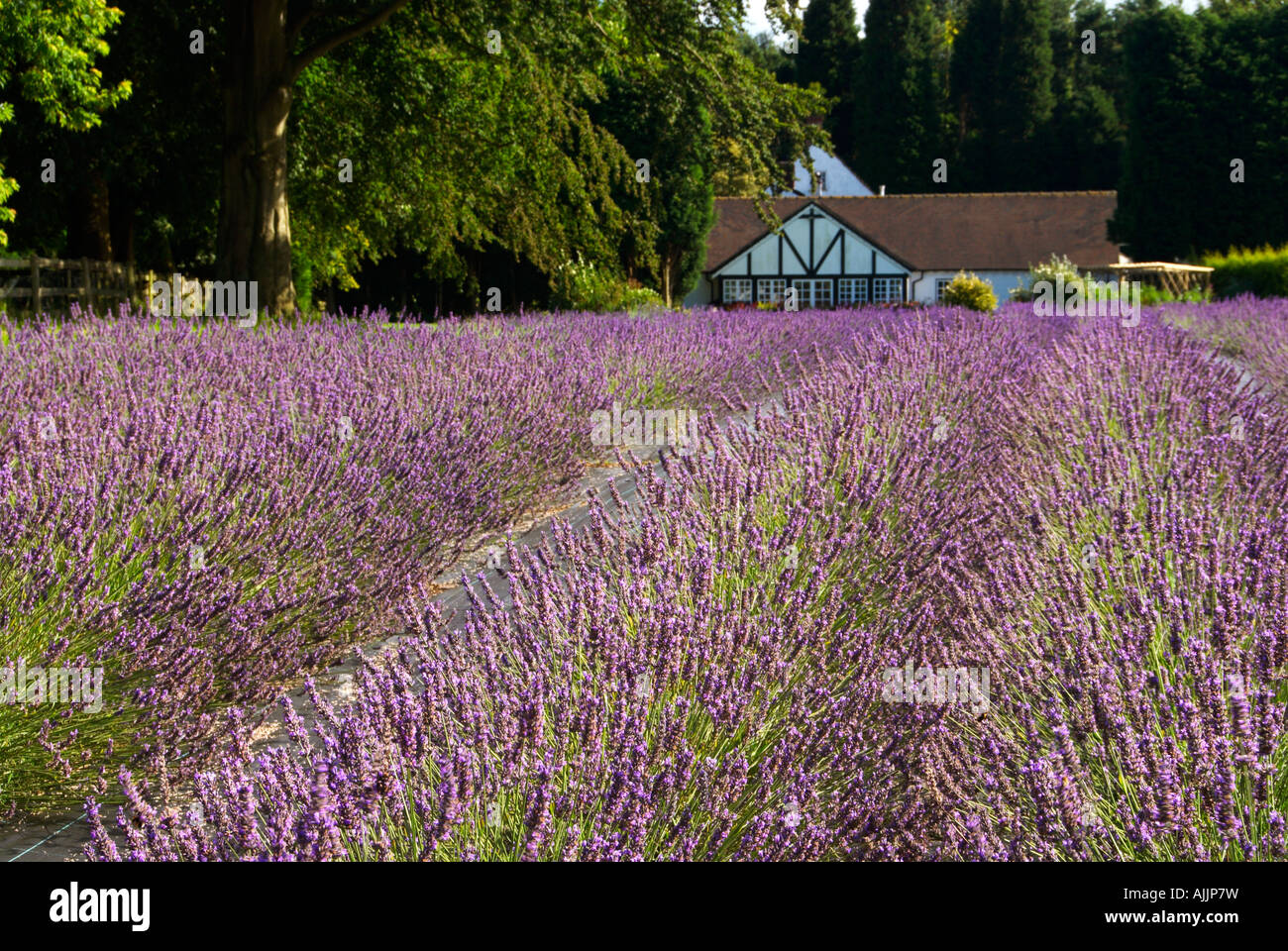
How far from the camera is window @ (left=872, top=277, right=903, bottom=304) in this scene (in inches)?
1518

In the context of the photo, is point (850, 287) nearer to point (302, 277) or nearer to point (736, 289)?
point (736, 289)

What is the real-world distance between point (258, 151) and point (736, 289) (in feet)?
94.4

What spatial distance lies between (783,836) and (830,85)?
205 ft

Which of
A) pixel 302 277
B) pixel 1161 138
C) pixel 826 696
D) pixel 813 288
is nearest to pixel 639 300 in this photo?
pixel 302 277

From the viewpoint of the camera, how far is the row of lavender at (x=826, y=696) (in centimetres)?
176

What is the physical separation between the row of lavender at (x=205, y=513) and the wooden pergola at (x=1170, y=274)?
2267 centimetres

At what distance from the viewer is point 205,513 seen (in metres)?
3.19

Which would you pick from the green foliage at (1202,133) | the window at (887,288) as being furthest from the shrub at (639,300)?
the green foliage at (1202,133)

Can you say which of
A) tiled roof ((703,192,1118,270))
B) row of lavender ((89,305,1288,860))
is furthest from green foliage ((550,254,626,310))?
tiled roof ((703,192,1118,270))

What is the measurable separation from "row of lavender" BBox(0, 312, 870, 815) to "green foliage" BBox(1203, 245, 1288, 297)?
62.6 ft

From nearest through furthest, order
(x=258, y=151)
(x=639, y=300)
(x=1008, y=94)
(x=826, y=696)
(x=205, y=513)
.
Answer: (x=826, y=696) < (x=205, y=513) < (x=258, y=151) < (x=639, y=300) < (x=1008, y=94)

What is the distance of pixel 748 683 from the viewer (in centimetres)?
234
